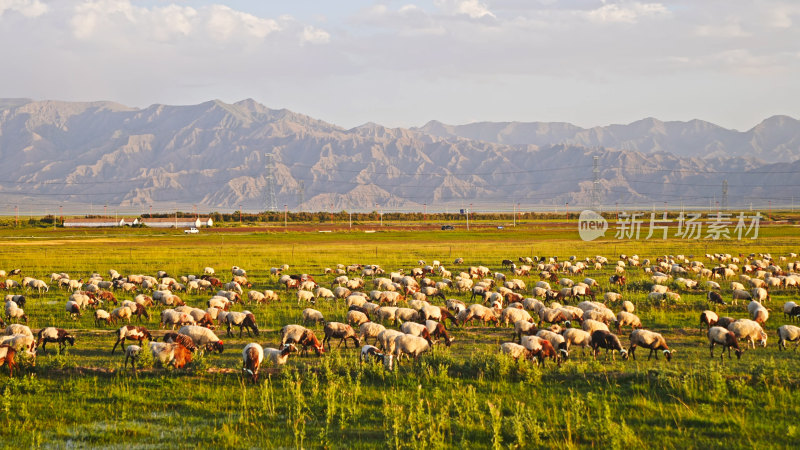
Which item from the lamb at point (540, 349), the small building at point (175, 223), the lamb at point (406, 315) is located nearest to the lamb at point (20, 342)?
the lamb at point (406, 315)

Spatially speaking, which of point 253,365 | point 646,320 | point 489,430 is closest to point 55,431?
point 253,365

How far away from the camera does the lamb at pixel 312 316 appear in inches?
926

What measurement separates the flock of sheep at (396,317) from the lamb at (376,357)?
3 cm

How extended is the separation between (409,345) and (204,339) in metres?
6.28

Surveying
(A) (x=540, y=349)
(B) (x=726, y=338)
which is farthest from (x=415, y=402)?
(B) (x=726, y=338)

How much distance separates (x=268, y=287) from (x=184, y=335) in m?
17.3

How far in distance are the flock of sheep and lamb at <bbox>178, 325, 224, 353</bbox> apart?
30 millimetres

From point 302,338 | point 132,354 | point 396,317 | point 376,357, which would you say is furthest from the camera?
point 396,317

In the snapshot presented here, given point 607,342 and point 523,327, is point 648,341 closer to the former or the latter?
point 607,342

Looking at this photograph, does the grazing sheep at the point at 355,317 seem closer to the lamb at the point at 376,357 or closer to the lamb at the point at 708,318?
the lamb at the point at 376,357

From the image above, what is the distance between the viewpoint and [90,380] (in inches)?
632

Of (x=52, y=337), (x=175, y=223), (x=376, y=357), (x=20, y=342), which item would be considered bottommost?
(x=376, y=357)

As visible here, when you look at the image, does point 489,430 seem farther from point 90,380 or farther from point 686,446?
point 90,380

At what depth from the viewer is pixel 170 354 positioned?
1667 cm
